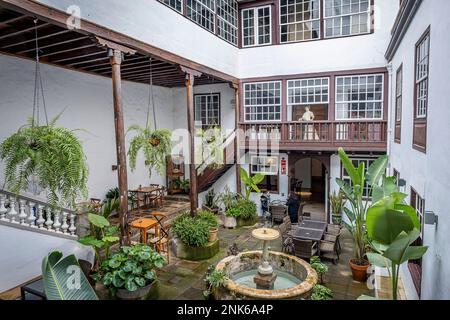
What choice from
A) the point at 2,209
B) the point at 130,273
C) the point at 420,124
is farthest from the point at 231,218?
the point at 420,124

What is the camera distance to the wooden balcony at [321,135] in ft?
38.0

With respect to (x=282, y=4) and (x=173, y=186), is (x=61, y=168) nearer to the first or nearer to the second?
(x=173, y=186)

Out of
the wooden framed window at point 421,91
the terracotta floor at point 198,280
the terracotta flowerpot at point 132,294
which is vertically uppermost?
the wooden framed window at point 421,91

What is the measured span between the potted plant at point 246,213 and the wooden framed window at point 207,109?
14.4 feet

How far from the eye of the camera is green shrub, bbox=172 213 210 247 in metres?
9.00

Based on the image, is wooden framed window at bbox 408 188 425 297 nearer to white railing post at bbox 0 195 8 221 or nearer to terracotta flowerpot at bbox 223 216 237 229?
terracotta flowerpot at bbox 223 216 237 229

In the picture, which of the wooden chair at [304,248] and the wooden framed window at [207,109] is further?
the wooden framed window at [207,109]

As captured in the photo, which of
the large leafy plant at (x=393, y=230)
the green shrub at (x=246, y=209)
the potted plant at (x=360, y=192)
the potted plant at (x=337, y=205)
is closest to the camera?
the large leafy plant at (x=393, y=230)

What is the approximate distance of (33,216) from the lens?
23.2ft

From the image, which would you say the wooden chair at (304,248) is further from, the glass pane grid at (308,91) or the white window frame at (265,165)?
the glass pane grid at (308,91)

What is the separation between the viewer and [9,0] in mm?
5094

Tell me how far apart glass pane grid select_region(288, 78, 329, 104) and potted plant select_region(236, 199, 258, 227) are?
470 cm

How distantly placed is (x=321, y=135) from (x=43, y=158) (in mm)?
9958

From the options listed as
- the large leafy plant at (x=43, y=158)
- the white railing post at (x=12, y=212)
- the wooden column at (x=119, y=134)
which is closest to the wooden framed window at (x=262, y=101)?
the wooden column at (x=119, y=134)
